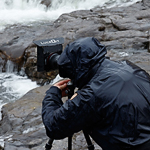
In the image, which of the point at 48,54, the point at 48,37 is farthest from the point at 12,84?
the point at 48,54

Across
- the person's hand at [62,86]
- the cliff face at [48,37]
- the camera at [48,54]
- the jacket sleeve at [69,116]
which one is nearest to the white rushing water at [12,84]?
the cliff face at [48,37]

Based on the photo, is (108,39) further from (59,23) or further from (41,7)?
(41,7)

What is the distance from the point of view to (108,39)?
239 inches

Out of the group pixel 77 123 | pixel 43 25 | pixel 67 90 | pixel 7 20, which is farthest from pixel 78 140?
pixel 7 20

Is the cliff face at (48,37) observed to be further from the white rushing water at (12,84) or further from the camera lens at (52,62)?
the camera lens at (52,62)

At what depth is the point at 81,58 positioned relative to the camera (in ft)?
4.64

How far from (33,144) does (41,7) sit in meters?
9.80

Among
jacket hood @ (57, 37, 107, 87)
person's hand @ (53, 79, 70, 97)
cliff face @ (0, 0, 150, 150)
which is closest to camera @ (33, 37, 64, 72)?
person's hand @ (53, 79, 70, 97)

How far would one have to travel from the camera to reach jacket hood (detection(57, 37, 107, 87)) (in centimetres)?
141

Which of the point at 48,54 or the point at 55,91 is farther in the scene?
the point at 48,54

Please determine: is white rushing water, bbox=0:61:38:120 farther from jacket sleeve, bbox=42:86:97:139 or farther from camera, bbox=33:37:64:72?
jacket sleeve, bbox=42:86:97:139

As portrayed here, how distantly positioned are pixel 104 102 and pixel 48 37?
539 cm

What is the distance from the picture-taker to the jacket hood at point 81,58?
55.6 inches

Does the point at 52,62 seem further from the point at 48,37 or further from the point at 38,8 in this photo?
the point at 38,8
